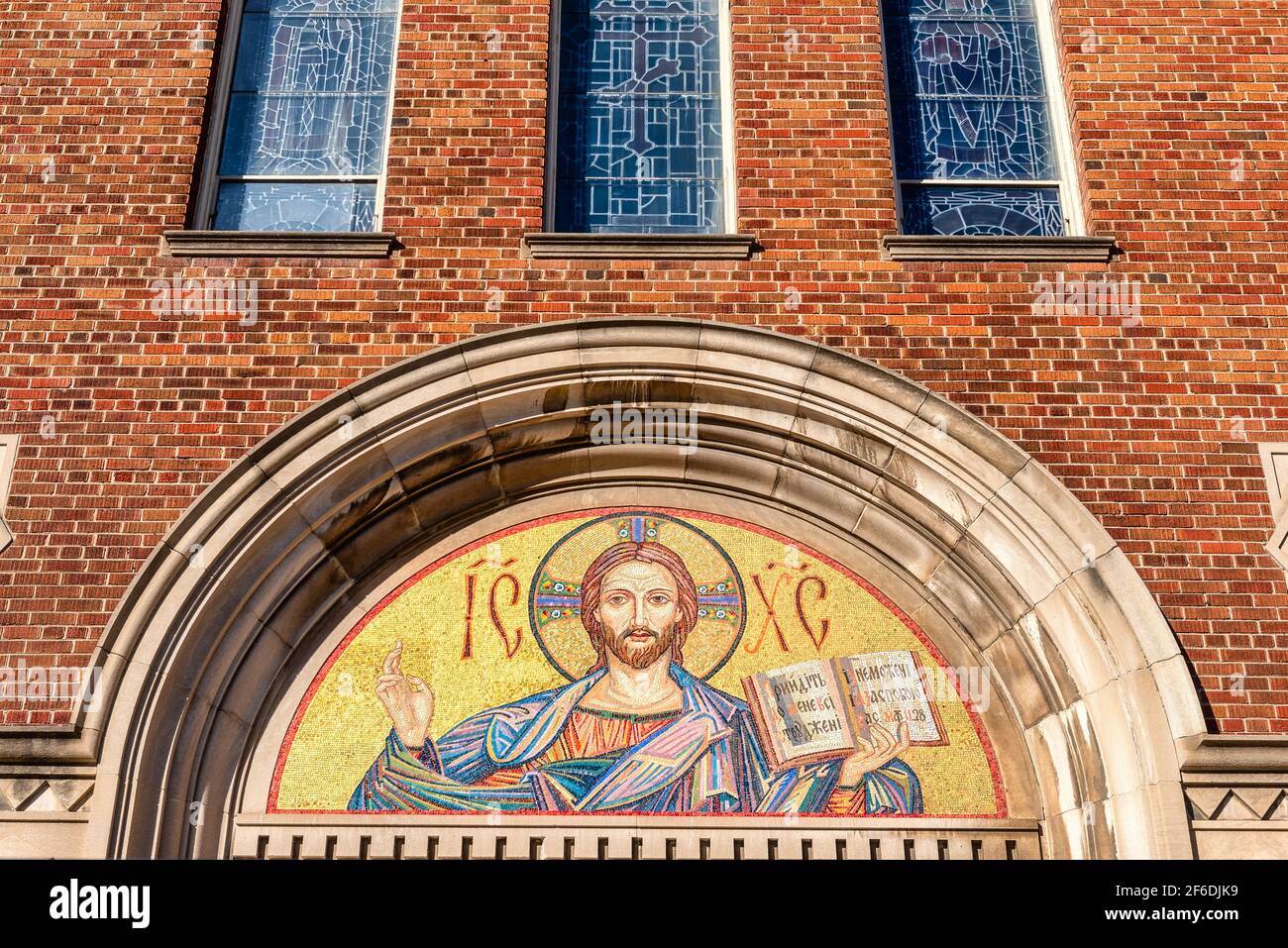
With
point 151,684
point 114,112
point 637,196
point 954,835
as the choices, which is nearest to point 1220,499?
point 954,835

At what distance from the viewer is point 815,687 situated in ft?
24.1

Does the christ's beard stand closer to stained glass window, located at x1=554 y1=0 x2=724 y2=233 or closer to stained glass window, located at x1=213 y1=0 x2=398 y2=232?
stained glass window, located at x1=554 y1=0 x2=724 y2=233

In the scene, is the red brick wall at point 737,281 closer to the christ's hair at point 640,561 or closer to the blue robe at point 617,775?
the christ's hair at point 640,561

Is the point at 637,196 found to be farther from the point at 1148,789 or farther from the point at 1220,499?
the point at 1148,789

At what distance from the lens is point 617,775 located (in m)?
7.14

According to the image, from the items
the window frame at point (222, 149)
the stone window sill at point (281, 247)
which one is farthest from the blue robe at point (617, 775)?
the window frame at point (222, 149)

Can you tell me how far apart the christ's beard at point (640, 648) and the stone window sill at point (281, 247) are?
2444 mm

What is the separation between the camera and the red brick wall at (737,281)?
730 centimetres

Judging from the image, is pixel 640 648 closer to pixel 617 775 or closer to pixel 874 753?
pixel 617 775

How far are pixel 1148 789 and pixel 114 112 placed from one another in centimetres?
654

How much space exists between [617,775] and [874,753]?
1.27 meters

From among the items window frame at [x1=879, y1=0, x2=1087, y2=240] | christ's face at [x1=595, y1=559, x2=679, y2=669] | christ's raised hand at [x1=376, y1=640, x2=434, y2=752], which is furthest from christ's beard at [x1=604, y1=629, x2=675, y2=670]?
window frame at [x1=879, y1=0, x2=1087, y2=240]

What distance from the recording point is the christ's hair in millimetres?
7492
